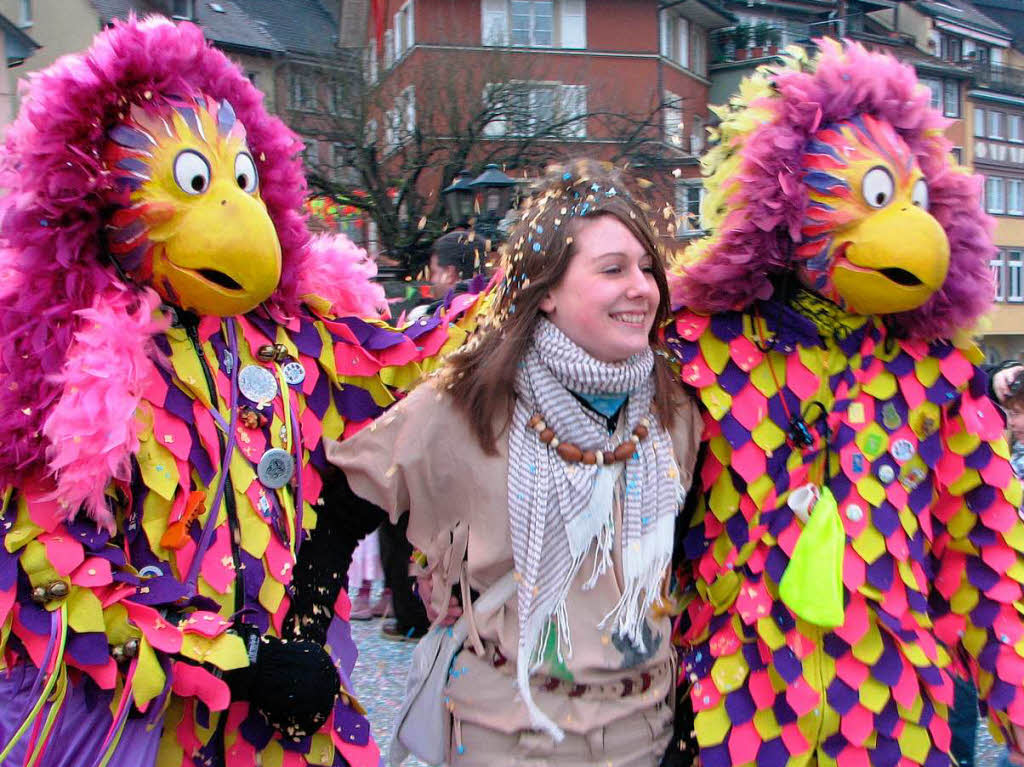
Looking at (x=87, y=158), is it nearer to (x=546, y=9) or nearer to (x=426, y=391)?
(x=426, y=391)

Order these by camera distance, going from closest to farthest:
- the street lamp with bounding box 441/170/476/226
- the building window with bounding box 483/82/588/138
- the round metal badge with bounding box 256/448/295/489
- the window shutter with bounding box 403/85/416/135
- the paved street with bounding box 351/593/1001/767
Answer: the round metal badge with bounding box 256/448/295/489 < the paved street with bounding box 351/593/1001/767 < the street lamp with bounding box 441/170/476/226 < the building window with bounding box 483/82/588/138 < the window shutter with bounding box 403/85/416/135

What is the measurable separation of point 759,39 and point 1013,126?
444 inches

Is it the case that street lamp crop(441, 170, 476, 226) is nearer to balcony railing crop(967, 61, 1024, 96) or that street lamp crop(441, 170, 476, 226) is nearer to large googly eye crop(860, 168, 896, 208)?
large googly eye crop(860, 168, 896, 208)

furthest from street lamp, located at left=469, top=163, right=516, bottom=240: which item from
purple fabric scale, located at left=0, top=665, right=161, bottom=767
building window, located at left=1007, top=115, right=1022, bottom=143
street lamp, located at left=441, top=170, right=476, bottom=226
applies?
building window, located at left=1007, top=115, right=1022, bottom=143

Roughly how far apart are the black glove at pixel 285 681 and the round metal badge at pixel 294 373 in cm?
53

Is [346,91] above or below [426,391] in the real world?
above

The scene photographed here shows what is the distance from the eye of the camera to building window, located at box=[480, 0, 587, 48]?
21.5 metres

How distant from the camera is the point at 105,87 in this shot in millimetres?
2062

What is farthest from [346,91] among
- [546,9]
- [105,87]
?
[105,87]

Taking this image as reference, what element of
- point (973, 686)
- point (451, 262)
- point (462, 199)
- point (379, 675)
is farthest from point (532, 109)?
point (973, 686)

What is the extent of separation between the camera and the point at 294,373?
2.25 m

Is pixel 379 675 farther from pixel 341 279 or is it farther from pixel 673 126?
pixel 673 126

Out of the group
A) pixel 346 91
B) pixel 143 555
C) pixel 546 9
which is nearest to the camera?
pixel 143 555

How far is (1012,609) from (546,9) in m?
21.8
